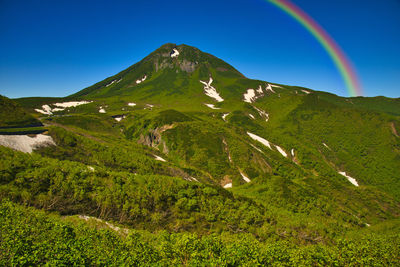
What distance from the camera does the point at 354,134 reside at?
102m

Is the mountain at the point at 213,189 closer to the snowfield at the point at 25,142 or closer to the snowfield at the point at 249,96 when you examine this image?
the snowfield at the point at 25,142

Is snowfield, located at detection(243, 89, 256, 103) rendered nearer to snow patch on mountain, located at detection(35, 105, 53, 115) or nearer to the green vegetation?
snow patch on mountain, located at detection(35, 105, 53, 115)

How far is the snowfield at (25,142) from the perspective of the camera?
35906 mm

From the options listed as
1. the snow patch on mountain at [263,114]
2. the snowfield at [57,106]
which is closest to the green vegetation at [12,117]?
the snowfield at [57,106]

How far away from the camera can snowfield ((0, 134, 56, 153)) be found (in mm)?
35906

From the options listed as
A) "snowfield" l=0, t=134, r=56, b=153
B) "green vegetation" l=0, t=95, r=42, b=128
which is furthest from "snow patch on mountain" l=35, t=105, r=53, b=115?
"snowfield" l=0, t=134, r=56, b=153

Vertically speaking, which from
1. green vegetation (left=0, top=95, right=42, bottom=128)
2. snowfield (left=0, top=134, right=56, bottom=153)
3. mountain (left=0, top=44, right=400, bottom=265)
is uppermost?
green vegetation (left=0, top=95, right=42, bottom=128)

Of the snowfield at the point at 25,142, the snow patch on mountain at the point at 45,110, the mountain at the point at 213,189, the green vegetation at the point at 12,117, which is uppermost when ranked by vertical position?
the snow patch on mountain at the point at 45,110

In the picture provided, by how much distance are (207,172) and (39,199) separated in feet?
128

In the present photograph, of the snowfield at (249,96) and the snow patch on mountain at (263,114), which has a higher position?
the snowfield at (249,96)

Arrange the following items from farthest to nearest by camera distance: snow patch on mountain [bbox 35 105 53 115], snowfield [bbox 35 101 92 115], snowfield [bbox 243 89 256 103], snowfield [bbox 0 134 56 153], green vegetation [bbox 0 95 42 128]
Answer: snowfield [bbox 243 89 256 103]
snowfield [bbox 35 101 92 115]
snow patch on mountain [bbox 35 105 53 115]
green vegetation [bbox 0 95 42 128]
snowfield [bbox 0 134 56 153]

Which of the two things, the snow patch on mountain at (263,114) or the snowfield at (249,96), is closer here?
the snow patch on mountain at (263,114)

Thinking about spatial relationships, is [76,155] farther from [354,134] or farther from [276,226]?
[354,134]

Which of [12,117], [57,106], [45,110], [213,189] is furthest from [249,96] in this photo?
[12,117]
